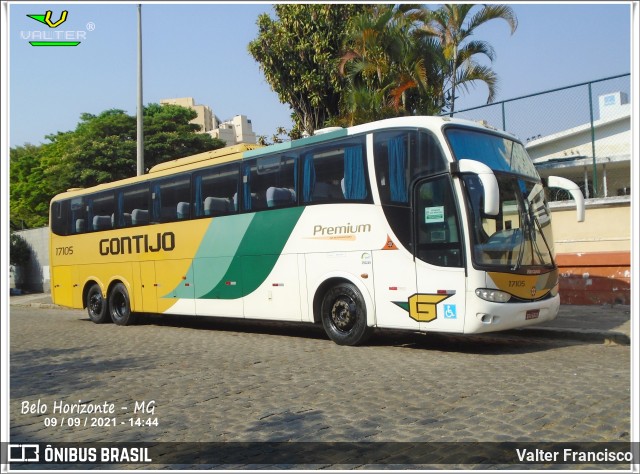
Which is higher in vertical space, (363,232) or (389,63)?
(389,63)

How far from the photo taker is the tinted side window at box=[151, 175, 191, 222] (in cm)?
1384

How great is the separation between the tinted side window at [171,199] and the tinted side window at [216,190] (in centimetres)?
31

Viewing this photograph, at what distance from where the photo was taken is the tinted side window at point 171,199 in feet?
45.4

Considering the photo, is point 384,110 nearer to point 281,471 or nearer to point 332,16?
point 332,16

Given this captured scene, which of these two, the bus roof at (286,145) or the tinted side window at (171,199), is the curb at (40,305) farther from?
the tinted side window at (171,199)

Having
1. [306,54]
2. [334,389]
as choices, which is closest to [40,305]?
[306,54]

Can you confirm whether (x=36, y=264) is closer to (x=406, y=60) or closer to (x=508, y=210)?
(x=406, y=60)

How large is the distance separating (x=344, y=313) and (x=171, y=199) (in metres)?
5.74

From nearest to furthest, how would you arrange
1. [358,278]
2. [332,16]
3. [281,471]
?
[281,471], [358,278], [332,16]

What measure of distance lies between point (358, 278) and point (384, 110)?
8811 mm

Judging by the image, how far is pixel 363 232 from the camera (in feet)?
33.4

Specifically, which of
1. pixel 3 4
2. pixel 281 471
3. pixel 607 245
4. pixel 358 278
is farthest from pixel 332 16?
pixel 281 471

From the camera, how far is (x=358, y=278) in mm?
10227

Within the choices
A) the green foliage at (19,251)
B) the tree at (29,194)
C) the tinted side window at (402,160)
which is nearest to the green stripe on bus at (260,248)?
the tinted side window at (402,160)
